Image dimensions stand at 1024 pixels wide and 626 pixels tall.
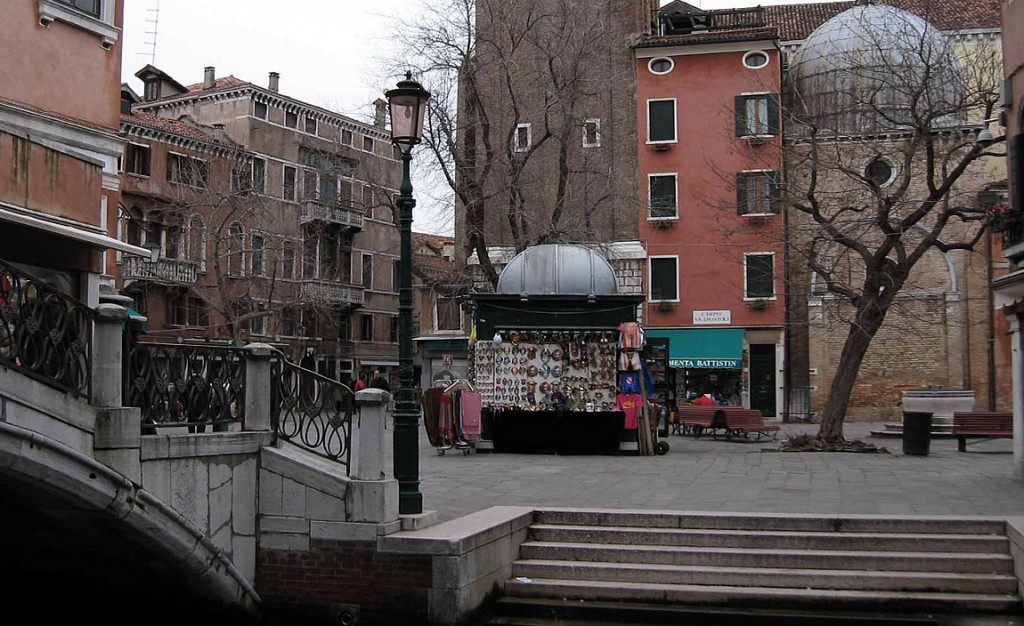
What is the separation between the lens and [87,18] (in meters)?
15.3

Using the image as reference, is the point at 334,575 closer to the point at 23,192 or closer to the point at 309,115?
the point at 23,192

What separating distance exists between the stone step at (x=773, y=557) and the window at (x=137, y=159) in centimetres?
3356

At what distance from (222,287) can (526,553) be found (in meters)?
22.3

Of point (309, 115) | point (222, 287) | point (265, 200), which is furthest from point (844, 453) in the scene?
point (309, 115)

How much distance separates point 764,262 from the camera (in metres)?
33.9

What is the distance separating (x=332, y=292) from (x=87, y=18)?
32377 mm

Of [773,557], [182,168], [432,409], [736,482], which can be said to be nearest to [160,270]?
[182,168]

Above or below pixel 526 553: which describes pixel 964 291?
above

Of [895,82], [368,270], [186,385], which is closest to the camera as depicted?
[186,385]

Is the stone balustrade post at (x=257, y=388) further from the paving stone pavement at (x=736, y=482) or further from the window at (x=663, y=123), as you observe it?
the window at (x=663, y=123)

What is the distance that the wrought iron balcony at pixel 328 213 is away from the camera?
46781 millimetres

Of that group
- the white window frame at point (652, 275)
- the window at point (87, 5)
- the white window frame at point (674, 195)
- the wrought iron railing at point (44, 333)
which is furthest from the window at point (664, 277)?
the wrought iron railing at point (44, 333)

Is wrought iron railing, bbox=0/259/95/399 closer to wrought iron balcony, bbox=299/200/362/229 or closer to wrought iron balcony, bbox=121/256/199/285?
wrought iron balcony, bbox=121/256/199/285

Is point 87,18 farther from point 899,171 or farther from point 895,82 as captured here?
point 899,171
